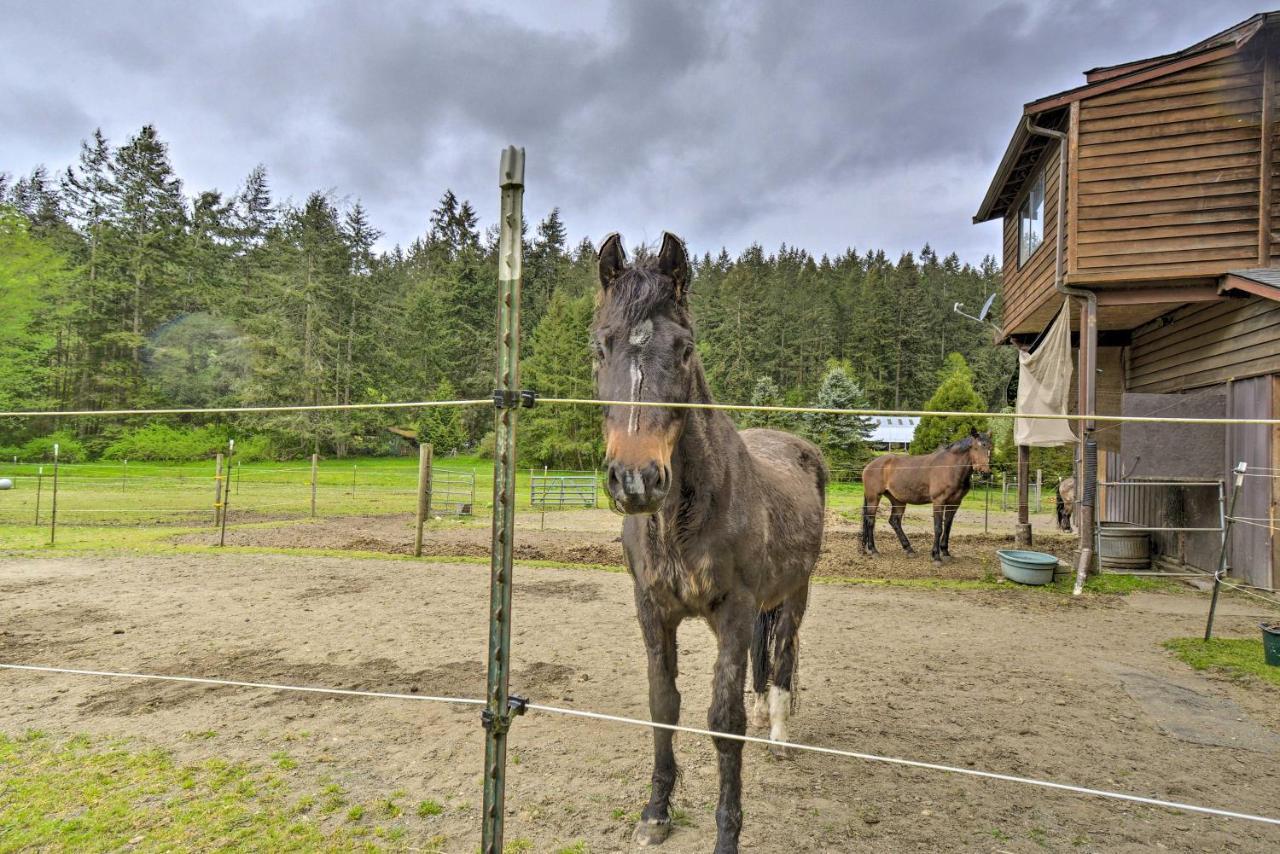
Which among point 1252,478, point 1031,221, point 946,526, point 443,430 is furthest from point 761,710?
point 443,430

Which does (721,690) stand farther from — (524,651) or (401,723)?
(524,651)

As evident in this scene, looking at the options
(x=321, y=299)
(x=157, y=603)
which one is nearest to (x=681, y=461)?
(x=157, y=603)

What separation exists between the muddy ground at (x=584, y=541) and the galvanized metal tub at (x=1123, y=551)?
94 centimetres

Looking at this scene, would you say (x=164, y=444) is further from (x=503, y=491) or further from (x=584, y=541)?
(x=503, y=491)

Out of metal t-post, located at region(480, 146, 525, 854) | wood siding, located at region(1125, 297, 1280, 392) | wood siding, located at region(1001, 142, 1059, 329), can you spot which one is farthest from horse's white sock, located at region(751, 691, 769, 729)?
wood siding, located at region(1001, 142, 1059, 329)

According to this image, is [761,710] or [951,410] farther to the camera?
[951,410]

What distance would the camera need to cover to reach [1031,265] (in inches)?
433

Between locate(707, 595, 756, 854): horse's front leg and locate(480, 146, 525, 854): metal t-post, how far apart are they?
0.86m

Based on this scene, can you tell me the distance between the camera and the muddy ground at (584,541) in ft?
33.9

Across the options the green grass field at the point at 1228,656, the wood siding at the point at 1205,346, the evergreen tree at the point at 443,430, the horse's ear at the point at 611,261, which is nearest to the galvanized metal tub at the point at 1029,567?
the green grass field at the point at 1228,656

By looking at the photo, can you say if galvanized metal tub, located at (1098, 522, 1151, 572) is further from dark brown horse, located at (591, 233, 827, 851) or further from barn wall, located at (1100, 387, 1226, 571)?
dark brown horse, located at (591, 233, 827, 851)

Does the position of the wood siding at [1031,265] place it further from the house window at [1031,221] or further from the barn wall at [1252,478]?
the barn wall at [1252,478]

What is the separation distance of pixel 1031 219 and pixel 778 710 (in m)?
11.5

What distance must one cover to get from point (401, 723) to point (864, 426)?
63.7 ft
